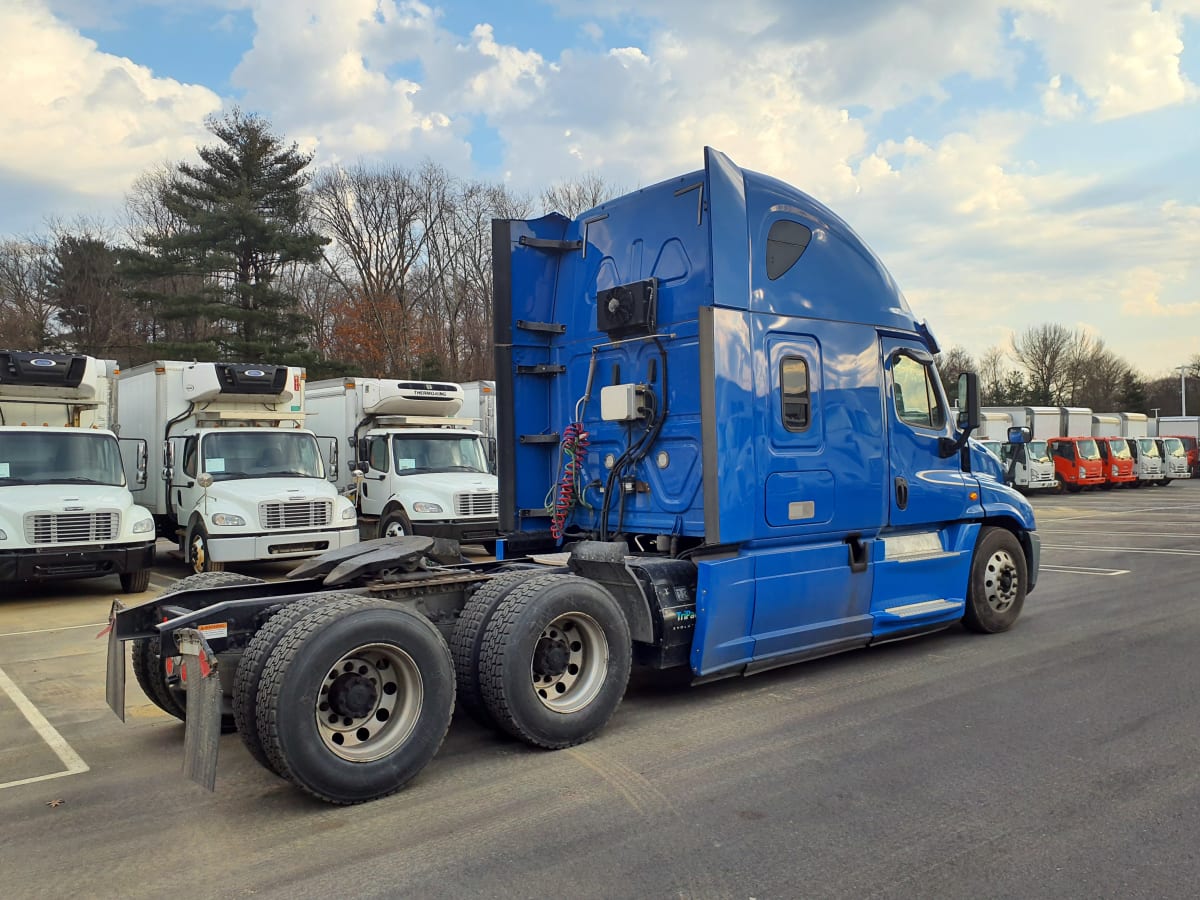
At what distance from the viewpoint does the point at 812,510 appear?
6609mm

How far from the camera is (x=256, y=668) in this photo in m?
4.40

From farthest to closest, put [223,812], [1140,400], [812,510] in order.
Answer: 1. [1140,400]
2. [812,510]
3. [223,812]

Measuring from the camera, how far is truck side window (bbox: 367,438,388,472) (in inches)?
601

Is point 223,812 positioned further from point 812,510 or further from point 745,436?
point 812,510

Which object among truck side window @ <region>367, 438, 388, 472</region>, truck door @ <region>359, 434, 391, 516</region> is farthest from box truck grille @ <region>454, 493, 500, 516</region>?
truck side window @ <region>367, 438, 388, 472</region>

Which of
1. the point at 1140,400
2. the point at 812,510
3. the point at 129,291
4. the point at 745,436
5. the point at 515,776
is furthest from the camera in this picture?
the point at 1140,400

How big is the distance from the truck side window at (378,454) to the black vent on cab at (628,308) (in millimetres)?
9088

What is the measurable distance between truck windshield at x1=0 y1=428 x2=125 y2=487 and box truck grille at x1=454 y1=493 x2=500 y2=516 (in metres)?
4.74

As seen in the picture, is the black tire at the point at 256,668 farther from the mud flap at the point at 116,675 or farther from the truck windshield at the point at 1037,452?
the truck windshield at the point at 1037,452

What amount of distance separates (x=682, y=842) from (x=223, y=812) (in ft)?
7.31

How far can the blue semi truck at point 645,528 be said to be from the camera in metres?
4.64

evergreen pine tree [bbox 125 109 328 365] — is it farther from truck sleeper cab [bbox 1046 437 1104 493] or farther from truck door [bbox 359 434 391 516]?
truck sleeper cab [bbox 1046 437 1104 493]

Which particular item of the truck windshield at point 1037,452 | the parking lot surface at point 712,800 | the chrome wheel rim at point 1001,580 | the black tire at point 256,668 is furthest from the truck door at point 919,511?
the truck windshield at point 1037,452

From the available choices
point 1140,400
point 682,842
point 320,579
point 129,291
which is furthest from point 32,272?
point 1140,400
